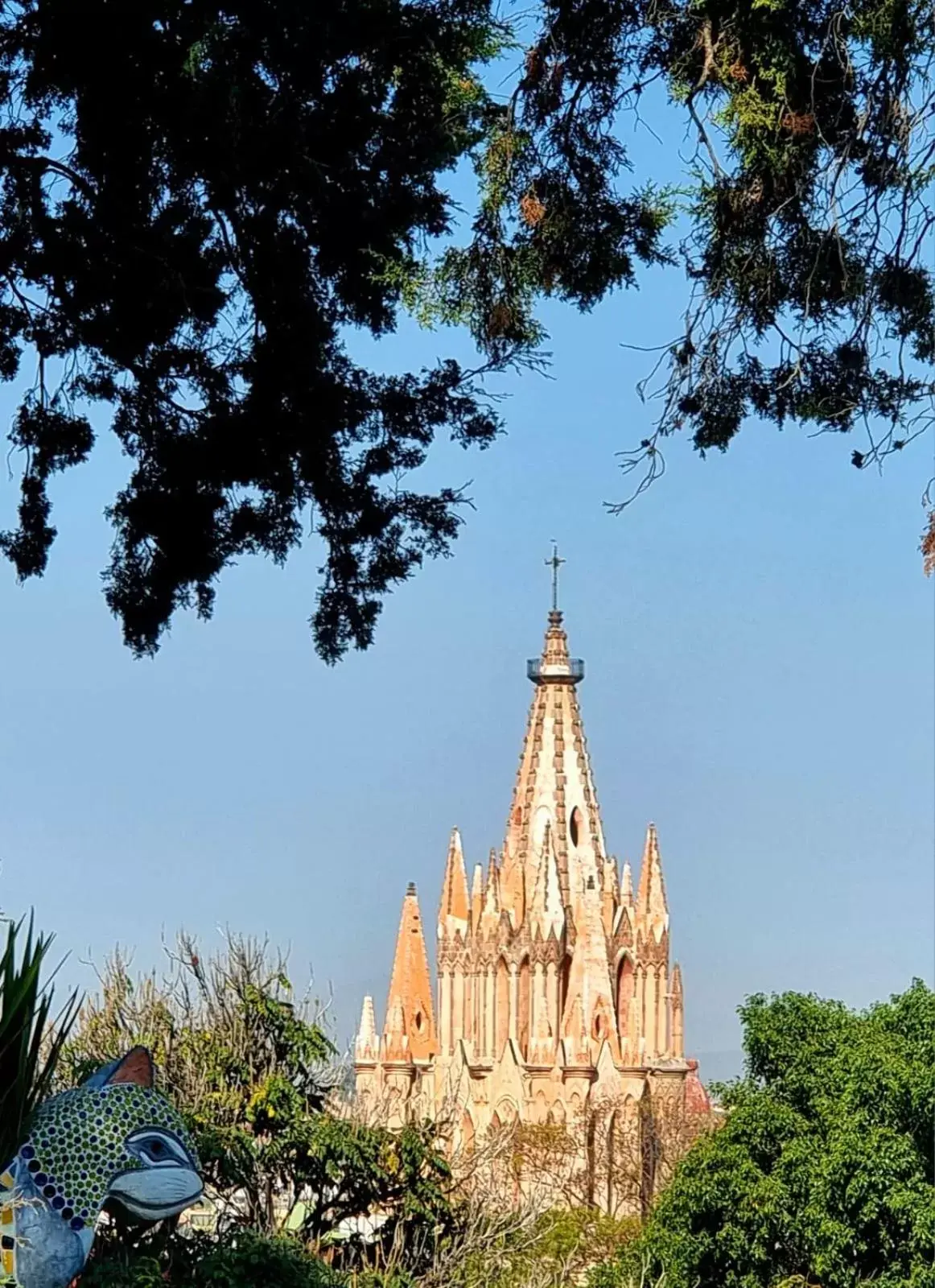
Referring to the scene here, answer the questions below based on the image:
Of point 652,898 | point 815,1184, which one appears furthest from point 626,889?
point 815,1184

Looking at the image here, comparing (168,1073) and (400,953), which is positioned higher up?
(400,953)

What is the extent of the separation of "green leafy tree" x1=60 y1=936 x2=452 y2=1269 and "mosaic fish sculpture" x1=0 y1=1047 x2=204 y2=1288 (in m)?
5.09

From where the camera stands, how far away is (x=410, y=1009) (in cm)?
4953

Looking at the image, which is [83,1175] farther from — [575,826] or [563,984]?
[563,984]

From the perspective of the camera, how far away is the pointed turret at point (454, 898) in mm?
48031

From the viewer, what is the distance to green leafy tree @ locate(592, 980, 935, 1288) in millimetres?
21141

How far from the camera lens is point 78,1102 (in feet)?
26.2

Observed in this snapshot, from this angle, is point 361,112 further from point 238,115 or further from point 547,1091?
point 547,1091

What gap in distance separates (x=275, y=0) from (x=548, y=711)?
39.4m

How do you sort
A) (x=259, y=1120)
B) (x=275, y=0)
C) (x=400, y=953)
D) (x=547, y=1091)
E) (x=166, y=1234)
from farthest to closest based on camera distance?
1. (x=400, y=953)
2. (x=547, y=1091)
3. (x=259, y=1120)
4. (x=166, y=1234)
5. (x=275, y=0)

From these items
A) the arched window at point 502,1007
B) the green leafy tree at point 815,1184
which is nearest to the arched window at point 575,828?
the arched window at point 502,1007

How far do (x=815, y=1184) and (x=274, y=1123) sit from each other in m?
8.73

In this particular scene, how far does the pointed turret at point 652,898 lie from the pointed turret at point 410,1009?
5.61 meters

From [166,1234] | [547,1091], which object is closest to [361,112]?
[166,1234]
